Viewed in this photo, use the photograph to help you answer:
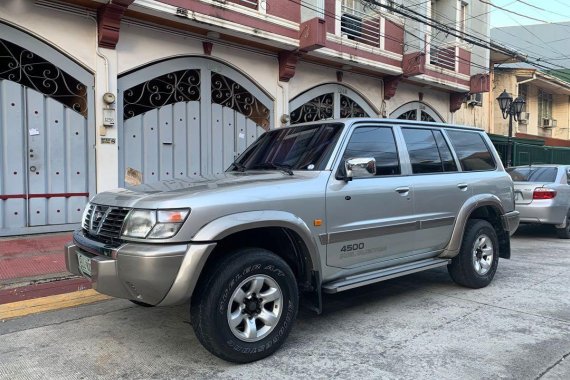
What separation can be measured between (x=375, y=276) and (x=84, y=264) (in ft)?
8.24

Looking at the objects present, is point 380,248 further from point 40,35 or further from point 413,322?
point 40,35

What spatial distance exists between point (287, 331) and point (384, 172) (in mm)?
1868

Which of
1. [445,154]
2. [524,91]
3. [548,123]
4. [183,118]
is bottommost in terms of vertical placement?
[445,154]

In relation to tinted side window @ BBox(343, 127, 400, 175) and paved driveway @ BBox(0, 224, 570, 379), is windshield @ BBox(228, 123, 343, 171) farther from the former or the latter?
paved driveway @ BBox(0, 224, 570, 379)

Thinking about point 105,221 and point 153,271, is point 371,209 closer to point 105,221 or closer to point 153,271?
point 153,271

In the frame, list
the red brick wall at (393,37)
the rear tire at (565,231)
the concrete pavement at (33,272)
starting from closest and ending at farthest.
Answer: the concrete pavement at (33,272) → the rear tire at (565,231) → the red brick wall at (393,37)

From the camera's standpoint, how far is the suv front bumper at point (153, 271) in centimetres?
317

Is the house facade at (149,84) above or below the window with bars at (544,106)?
below

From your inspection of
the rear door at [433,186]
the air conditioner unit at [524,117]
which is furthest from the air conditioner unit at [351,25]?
the air conditioner unit at [524,117]

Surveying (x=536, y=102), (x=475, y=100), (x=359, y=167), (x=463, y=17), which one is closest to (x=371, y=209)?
(x=359, y=167)

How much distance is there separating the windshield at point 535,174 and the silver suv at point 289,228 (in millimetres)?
4828

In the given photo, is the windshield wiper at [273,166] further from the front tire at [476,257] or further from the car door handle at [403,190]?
the front tire at [476,257]

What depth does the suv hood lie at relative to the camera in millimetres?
3346

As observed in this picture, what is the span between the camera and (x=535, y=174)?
1002 cm
